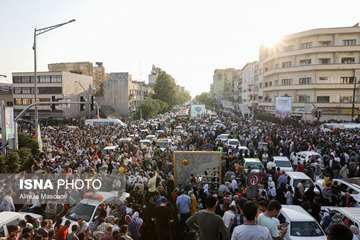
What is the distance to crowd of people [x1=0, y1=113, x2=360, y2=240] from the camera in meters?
4.41

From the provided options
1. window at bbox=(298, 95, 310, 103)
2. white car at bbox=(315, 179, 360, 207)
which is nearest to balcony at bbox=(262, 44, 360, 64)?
window at bbox=(298, 95, 310, 103)

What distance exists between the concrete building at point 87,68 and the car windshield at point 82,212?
80.3 m

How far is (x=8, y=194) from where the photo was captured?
35.9ft

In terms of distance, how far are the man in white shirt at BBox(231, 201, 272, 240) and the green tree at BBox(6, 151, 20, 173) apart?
44.5 ft

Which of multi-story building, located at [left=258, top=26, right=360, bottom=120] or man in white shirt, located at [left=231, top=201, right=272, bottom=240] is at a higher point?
multi-story building, located at [left=258, top=26, right=360, bottom=120]

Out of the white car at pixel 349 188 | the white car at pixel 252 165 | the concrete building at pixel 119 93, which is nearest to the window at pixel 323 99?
the white car at pixel 252 165

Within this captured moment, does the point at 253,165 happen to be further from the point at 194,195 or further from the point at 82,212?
the point at 82,212

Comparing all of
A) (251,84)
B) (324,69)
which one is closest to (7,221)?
(324,69)

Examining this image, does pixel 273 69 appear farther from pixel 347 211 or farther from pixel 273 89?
pixel 347 211

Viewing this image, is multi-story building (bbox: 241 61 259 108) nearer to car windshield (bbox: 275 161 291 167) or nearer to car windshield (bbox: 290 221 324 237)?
car windshield (bbox: 275 161 291 167)

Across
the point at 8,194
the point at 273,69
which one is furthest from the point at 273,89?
the point at 8,194

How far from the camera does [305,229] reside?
26.9 feet

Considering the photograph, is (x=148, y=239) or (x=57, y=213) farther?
(x=57, y=213)

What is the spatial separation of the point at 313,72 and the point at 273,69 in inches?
445
